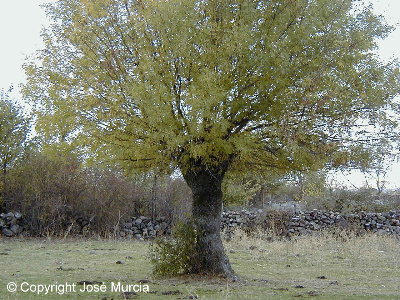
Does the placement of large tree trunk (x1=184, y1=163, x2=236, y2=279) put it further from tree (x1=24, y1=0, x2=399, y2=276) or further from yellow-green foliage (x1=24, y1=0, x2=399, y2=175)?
yellow-green foliage (x1=24, y1=0, x2=399, y2=175)

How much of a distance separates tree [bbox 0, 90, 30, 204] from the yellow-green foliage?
1220cm

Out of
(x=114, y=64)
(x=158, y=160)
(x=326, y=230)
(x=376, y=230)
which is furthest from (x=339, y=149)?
(x=376, y=230)

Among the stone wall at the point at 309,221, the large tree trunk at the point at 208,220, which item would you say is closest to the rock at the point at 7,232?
the stone wall at the point at 309,221

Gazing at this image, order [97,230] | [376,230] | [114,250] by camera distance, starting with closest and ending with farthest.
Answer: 1. [114,250]
2. [97,230]
3. [376,230]

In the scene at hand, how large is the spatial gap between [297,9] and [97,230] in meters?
14.8

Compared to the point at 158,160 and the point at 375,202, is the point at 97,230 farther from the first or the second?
the point at 375,202

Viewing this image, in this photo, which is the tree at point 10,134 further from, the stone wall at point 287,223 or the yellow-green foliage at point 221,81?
the yellow-green foliage at point 221,81

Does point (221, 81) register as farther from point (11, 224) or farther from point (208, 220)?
point (11, 224)

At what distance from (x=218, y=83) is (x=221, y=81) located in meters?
0.17

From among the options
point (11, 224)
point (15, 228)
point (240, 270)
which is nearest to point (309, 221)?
point (240, 270)

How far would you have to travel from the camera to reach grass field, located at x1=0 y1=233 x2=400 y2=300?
762 centimetres

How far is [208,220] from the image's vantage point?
9.21m

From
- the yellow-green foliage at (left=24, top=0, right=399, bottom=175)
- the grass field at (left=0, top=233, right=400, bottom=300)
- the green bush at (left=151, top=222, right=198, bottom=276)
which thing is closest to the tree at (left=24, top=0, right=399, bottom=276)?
the yellow-green foliage at (left=24, top=0, right=399, bottom=175)

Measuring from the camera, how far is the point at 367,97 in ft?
26.7
